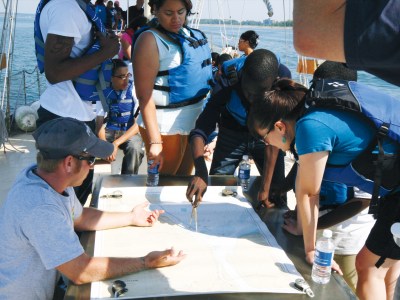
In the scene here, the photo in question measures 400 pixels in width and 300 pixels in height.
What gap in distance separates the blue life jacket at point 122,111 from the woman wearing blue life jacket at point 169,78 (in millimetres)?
1511

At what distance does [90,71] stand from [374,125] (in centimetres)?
152

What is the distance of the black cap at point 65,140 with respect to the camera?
171cm

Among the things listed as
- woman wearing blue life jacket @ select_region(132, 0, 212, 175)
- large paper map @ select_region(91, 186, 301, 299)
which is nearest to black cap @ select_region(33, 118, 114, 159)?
large paper map @ select_region(91, 186, 301, 299)

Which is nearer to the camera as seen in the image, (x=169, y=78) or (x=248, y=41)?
(x=169, y=78)

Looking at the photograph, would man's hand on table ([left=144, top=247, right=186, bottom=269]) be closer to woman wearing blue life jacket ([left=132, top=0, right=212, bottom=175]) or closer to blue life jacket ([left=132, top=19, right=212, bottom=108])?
woman wearing blue life jacket ([left=132, top=0, right=212, bottom=175])

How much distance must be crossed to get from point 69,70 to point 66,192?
0.77 metres

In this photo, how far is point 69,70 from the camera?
92.3 inches

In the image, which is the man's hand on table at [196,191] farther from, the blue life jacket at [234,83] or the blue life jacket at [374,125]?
the blue life jacket at [234,83]

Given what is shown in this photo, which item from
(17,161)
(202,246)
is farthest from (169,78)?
(17,161)

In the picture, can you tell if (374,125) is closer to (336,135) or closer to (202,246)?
(336,135)

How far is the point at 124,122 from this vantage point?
433cm

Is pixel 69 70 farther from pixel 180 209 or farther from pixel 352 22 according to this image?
pixel 352 22

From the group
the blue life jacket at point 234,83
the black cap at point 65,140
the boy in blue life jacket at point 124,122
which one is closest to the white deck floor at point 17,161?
the boy in blue life jacket at point 124,122

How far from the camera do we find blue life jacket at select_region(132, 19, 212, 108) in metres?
2.62
